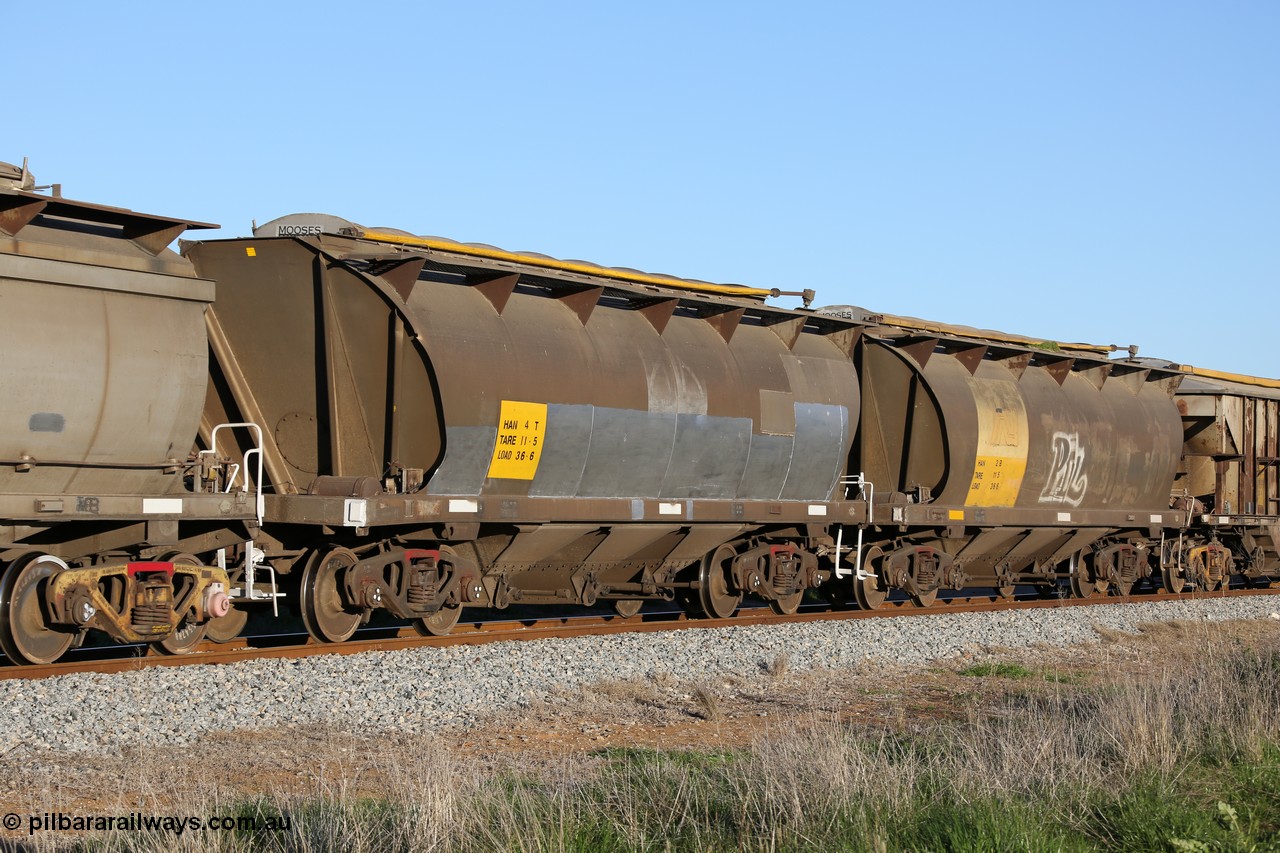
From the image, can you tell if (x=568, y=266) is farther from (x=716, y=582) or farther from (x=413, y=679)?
(x=413, y=679)

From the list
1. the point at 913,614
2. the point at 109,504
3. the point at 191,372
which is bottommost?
the point at 913,614

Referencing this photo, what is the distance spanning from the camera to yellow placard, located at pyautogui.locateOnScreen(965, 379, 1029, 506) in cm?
1902

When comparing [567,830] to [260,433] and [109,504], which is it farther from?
[260,433]

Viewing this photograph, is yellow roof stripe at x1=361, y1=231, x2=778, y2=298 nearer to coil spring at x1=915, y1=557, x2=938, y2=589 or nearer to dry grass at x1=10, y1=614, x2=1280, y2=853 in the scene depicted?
coil spring at x1=915, y1=557, x2=938, y2=589

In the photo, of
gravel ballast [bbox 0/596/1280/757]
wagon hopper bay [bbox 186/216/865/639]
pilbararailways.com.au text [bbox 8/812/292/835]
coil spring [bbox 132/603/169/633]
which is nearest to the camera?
pilbararailways.com.au text [bbox 8/812/292/835]

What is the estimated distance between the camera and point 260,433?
12.4 meters

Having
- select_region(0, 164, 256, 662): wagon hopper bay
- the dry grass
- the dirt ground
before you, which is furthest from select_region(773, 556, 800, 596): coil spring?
select_region(0, 164, 256, 662): wagon hopper bay

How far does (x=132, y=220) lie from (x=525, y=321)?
13.3 feet

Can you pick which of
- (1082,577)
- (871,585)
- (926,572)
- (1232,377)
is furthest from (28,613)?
(1232,377)

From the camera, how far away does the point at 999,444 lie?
63.4 ft

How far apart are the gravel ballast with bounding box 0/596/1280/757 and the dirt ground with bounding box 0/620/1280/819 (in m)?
0.33

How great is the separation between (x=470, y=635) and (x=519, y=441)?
2.12m

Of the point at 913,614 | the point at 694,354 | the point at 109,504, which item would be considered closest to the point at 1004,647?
the point at 913,614

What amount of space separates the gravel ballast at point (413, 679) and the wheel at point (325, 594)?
1.03 m
